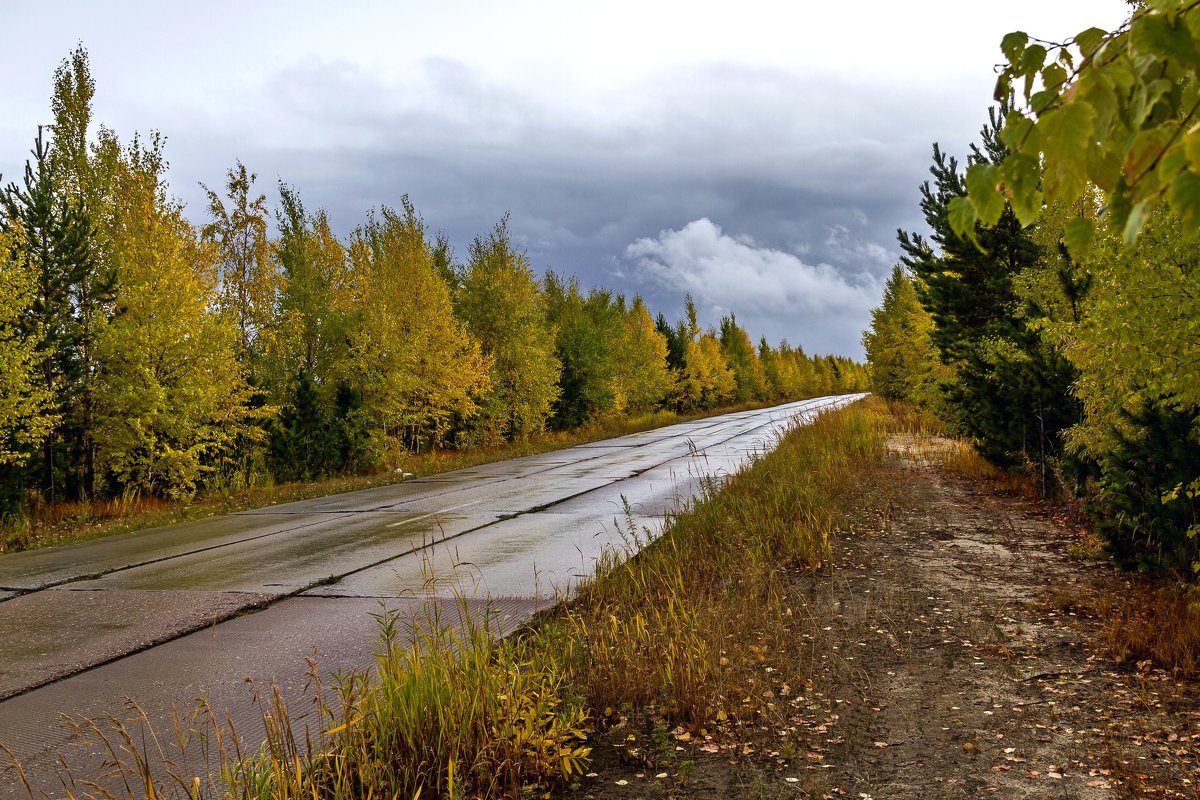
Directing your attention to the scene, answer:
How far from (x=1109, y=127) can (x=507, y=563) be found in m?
7.66

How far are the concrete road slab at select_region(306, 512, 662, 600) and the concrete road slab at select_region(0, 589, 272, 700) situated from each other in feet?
3.35

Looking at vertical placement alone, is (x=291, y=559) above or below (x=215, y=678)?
above

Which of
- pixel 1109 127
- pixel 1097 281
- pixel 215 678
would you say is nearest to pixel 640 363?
pixel 1097 281

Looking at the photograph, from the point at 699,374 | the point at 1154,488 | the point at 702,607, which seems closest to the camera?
the point at 702,607

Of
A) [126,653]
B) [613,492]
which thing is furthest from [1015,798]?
[613,492]

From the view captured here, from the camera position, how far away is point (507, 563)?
27.9ft

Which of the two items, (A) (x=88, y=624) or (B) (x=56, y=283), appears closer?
(A) (x=88, y=624)

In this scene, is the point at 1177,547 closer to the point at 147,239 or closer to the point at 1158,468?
the point at 1158,468

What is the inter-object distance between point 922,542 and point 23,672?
8788 millimetres

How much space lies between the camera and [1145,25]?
4.53 feet

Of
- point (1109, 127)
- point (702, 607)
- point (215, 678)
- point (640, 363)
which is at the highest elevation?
point (640, 363)

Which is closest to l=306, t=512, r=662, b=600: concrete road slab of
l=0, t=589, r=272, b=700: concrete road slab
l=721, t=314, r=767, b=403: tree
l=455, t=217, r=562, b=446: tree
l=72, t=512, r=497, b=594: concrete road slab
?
l=72, t=512, r=497, b=594: concrete road slab

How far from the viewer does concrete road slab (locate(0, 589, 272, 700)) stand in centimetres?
539

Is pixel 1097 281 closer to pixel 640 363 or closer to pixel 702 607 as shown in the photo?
pixel 702 607
